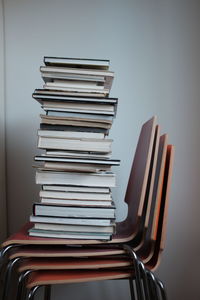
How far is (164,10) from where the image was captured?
151 cm

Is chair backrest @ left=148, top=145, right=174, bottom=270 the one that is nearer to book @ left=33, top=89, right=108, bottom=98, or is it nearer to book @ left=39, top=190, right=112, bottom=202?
book @ left=39, top=190, right=112, bottom=202

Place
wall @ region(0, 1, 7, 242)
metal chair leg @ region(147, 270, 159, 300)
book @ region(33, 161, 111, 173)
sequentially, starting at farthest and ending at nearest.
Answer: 1. wall @ region(0, 1, 7, 242)
2. book @ region(33, 161, 111, 173)
3. metal chair leg @ region(147, 270, 159, 300)

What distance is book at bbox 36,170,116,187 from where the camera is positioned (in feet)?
3.26

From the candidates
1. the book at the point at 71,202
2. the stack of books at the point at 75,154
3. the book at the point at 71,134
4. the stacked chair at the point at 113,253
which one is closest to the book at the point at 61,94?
the stack of books at the point at 75,154

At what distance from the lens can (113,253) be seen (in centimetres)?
93

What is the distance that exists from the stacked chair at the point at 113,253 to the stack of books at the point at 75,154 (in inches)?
1.7

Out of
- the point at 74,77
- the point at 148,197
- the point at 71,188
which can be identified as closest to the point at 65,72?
the point at 74,77

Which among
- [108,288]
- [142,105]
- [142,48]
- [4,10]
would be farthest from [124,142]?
[4,10]

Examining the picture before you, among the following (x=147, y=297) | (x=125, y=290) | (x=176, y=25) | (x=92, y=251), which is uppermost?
(x=176, y=25)

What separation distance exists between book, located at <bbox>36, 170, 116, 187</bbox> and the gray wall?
0.52 meters

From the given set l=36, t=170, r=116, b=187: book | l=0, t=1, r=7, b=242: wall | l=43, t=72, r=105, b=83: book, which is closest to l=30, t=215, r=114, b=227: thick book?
l=36, t=170, r=116, b=187: book

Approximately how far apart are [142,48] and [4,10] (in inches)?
26.2

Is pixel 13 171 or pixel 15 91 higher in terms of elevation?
pixel 15 91

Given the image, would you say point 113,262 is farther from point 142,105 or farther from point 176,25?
point 176,25
